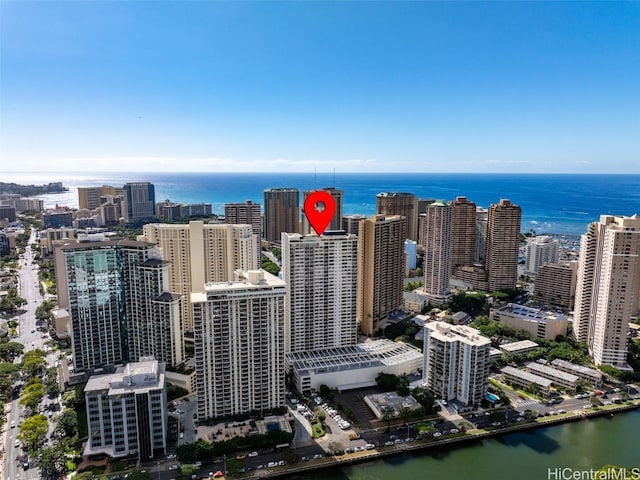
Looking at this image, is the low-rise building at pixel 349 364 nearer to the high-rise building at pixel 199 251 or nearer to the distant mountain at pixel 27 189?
the high-rise building at pixel 199 251

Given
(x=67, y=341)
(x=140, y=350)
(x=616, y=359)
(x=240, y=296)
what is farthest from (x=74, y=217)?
(x=616, y=359)

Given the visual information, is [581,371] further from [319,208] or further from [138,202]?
[138,202]

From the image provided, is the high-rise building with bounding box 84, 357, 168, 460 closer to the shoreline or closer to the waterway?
the shoreline

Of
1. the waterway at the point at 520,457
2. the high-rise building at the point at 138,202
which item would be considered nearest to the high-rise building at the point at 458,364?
the waterway at the point at 520,457

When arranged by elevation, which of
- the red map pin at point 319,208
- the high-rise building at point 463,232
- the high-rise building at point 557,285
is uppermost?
the red map pin at point 319,208

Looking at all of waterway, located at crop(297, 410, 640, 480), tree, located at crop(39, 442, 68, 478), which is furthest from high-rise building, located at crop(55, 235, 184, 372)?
waterway, located at crop(297, 410, 640, 480)

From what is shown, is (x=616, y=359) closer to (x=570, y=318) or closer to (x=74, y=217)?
(x=570, y=318)
